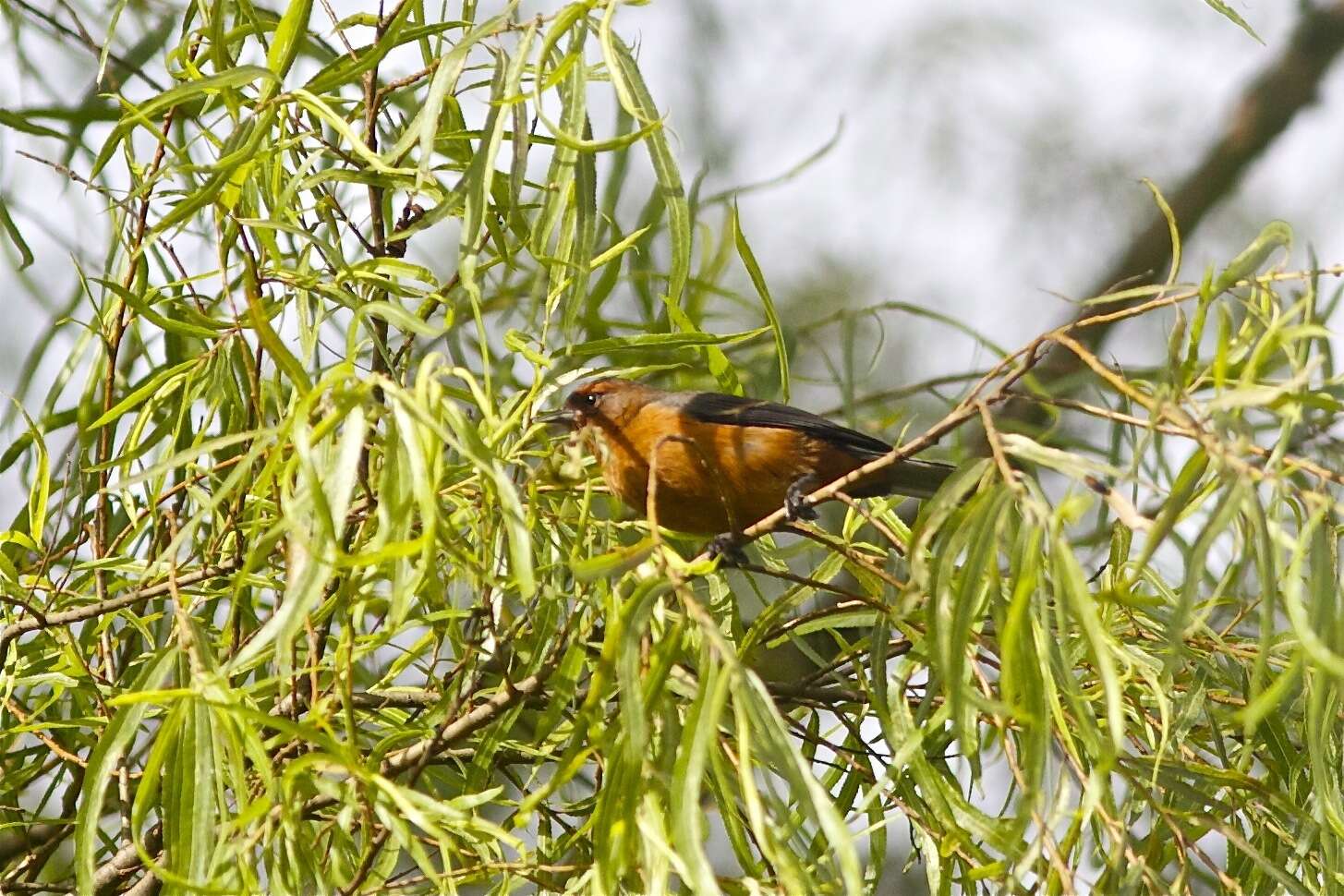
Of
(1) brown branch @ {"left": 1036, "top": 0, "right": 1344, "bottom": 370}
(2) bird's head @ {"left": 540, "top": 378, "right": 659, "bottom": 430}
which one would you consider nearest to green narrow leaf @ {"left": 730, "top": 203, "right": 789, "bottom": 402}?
(2) bird's head @ {"left": 540, "top": 378, "right": 659, "bottom": 430}

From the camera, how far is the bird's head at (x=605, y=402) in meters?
3.67

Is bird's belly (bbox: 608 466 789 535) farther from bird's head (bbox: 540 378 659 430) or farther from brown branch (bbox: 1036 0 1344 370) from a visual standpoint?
brown branch (bbox: 1036 0 1344 370)

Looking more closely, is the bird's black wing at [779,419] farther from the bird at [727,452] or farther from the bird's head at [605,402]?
the bird's head at [605,402]

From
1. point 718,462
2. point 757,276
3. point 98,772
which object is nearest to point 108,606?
point 98,772

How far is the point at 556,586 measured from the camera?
208 cm

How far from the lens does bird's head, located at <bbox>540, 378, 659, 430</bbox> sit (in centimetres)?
367

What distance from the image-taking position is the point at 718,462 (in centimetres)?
349

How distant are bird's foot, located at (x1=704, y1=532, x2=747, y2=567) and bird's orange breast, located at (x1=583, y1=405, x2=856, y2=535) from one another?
0.49 metres

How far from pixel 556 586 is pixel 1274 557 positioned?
105cm

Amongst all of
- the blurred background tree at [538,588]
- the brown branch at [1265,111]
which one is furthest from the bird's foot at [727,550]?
the brown branch at [1265,111]

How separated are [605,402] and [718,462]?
1.33 feet

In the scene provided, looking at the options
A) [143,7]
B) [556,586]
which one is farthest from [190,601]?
[143,7]

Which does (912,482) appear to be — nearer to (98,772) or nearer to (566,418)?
(566,418)

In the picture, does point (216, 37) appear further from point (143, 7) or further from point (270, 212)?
point (143, 7)
